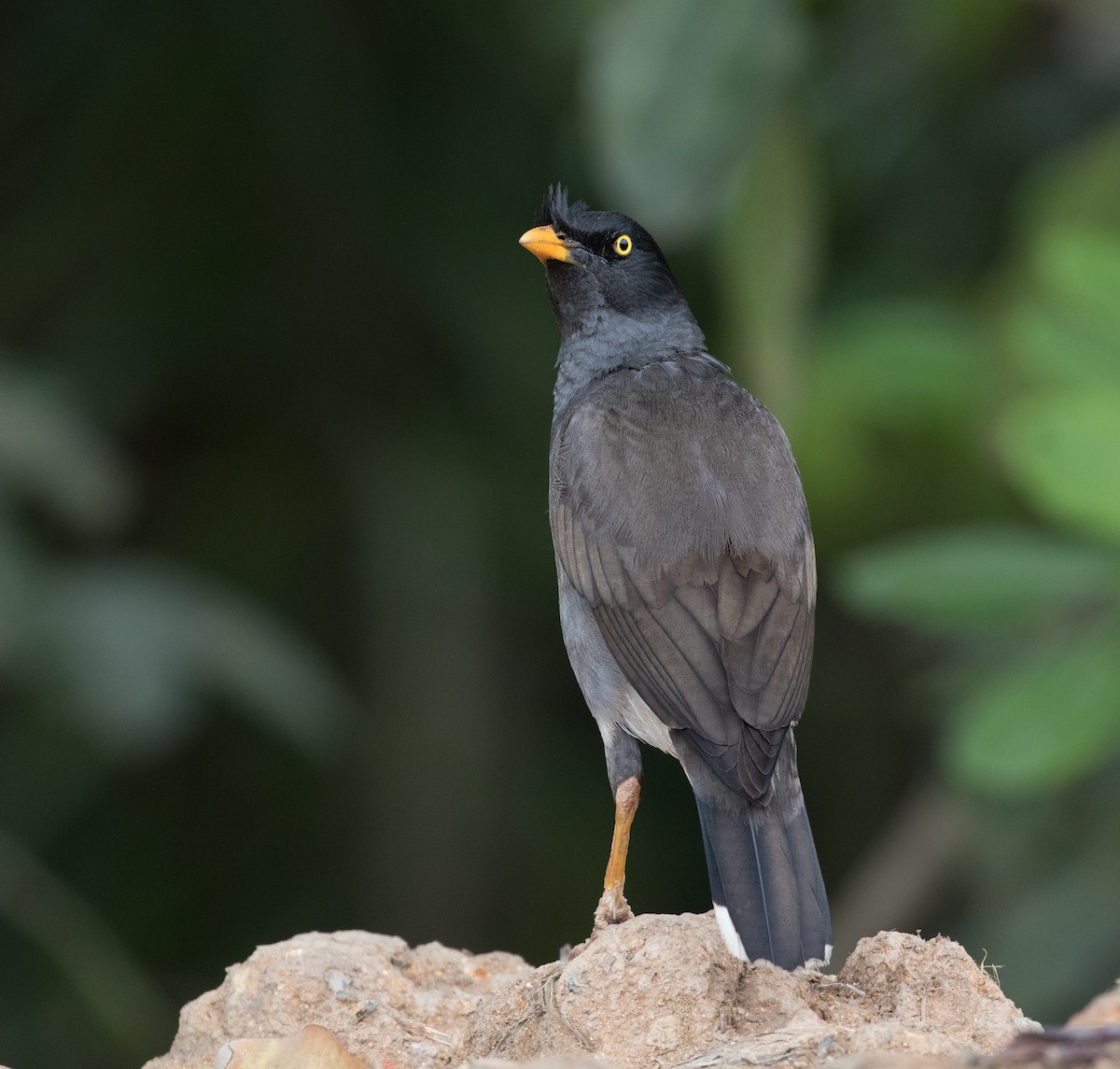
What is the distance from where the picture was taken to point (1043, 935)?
6047 mm

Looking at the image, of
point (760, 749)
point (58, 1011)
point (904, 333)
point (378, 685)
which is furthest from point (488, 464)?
point (760, 749)

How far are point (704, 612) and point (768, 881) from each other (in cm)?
71

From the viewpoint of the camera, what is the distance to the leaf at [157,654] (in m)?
6.06

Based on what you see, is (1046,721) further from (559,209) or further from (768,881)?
(559,209)

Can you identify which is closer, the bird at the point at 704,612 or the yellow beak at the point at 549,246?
the bird at the point at 704,612

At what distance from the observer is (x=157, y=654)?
20.4ft

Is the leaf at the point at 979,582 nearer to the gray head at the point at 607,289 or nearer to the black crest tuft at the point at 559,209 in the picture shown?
the gray head at the point at 607,289

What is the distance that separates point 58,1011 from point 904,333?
155 inches

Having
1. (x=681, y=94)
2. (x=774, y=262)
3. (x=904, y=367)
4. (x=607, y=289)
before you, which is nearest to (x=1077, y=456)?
(x=607, y=289)

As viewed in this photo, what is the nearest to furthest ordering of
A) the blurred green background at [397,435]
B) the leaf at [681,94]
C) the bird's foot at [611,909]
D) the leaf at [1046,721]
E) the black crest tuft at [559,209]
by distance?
the bird's foot at [611,909] → the leaf at [1046,721] → the black crest tuft at [559,209] → the leaf at [681,94] → the blurred green background at [397,435]

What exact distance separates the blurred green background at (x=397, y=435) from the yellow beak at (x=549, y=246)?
1430 millimetres

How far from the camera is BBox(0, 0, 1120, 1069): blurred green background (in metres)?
6.99

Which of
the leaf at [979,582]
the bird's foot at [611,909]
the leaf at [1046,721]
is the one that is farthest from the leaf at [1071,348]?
the bird's foot at [611,909]

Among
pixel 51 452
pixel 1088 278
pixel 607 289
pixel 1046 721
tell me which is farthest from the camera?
pixel 51 452
